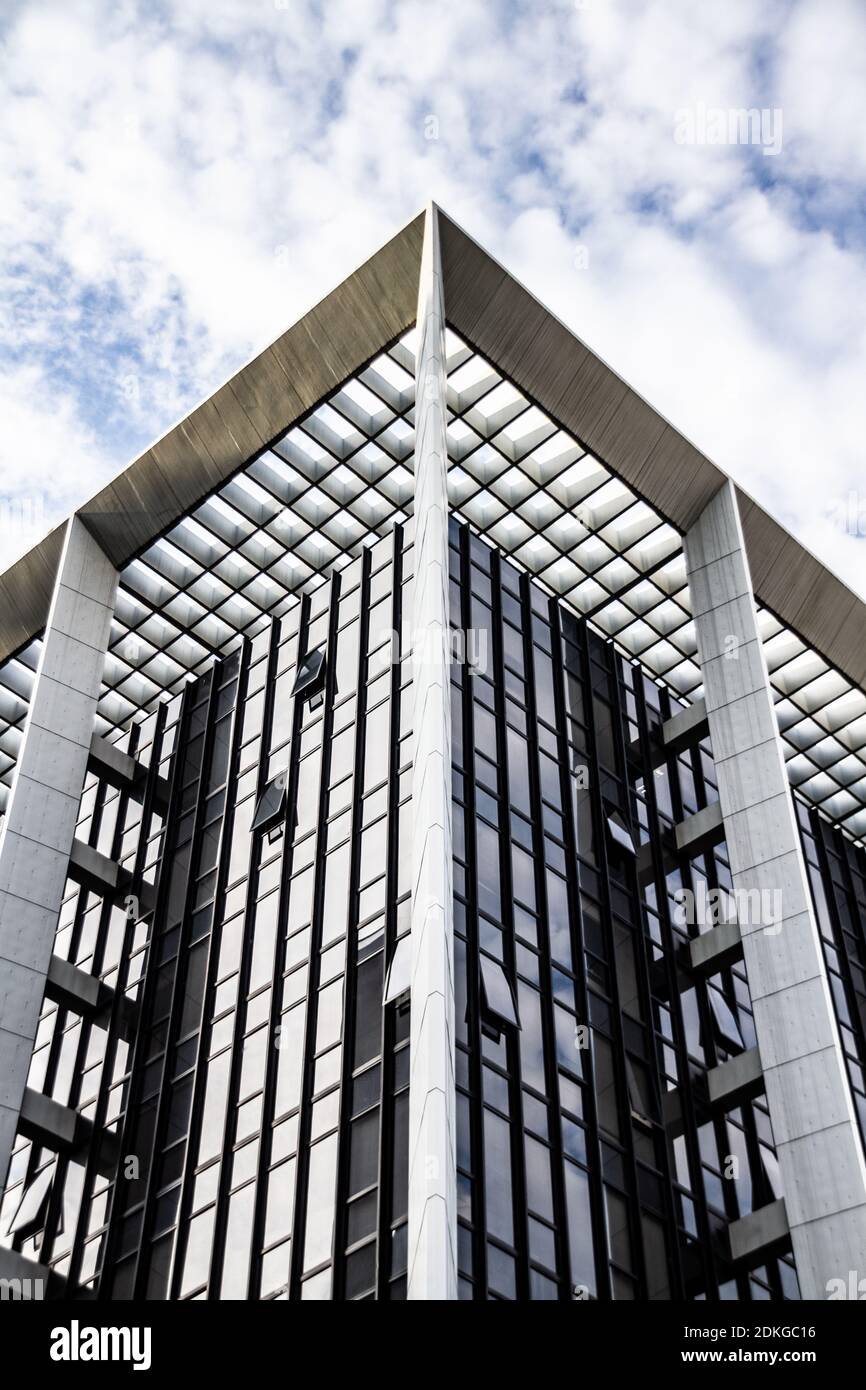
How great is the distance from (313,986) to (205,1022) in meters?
4.32

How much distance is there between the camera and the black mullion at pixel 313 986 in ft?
98.7

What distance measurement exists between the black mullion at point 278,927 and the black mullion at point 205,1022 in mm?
1221

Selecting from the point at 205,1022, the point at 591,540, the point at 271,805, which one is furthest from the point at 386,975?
the point at 591,540

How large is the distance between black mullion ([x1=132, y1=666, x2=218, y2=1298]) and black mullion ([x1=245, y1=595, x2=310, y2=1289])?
8.29ft

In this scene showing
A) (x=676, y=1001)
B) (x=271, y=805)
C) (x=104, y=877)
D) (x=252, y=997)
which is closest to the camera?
(x=252, y=997)

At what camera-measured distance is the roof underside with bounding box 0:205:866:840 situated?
4119 centimetres

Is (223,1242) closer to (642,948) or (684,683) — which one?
(642,948)

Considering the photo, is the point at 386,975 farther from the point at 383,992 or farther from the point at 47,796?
the point at 47,796

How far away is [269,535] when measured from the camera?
44.3m

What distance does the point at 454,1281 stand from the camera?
25.3 metres

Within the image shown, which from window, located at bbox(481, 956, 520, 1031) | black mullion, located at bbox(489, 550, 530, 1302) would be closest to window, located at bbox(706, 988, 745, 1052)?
black mullion, located at bbox(489, 550, 530, 1302)

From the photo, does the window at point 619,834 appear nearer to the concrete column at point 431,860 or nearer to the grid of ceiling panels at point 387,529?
the grid of ceiling panels at point 387,529

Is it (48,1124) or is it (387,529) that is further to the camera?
(387,529)
